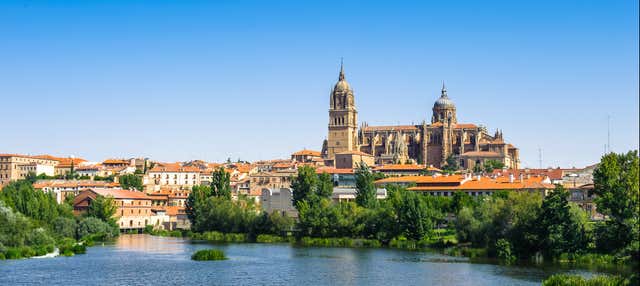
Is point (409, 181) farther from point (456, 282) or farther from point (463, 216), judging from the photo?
point (456, 282)

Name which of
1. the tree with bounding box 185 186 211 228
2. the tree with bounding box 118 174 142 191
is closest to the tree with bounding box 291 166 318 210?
the tree with bounding box 185 186 211 228

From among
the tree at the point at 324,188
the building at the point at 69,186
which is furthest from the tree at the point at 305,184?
the building at the point at 69,186

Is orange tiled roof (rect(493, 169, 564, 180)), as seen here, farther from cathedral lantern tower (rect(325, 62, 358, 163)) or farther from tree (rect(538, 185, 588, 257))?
tree (rect(538, 185, 588, 257))

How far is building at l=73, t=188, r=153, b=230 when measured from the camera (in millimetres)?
73875

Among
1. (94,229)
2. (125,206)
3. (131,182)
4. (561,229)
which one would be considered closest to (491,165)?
(131,182)

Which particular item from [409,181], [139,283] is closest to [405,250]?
[139,283]

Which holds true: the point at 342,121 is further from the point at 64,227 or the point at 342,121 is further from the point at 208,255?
the point at 208,255

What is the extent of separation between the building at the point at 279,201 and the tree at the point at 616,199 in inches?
1252

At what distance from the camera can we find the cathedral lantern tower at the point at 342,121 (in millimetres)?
121125

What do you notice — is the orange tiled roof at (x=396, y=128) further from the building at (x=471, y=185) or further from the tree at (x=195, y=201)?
the tree at (x=195, y=201)

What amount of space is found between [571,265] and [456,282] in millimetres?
6839

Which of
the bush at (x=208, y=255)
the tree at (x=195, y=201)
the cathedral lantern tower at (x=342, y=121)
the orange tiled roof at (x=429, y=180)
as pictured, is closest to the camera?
the bush at (x=208, y=255)

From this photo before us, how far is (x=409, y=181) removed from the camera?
267 ft

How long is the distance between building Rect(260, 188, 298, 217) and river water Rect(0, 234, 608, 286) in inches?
823
